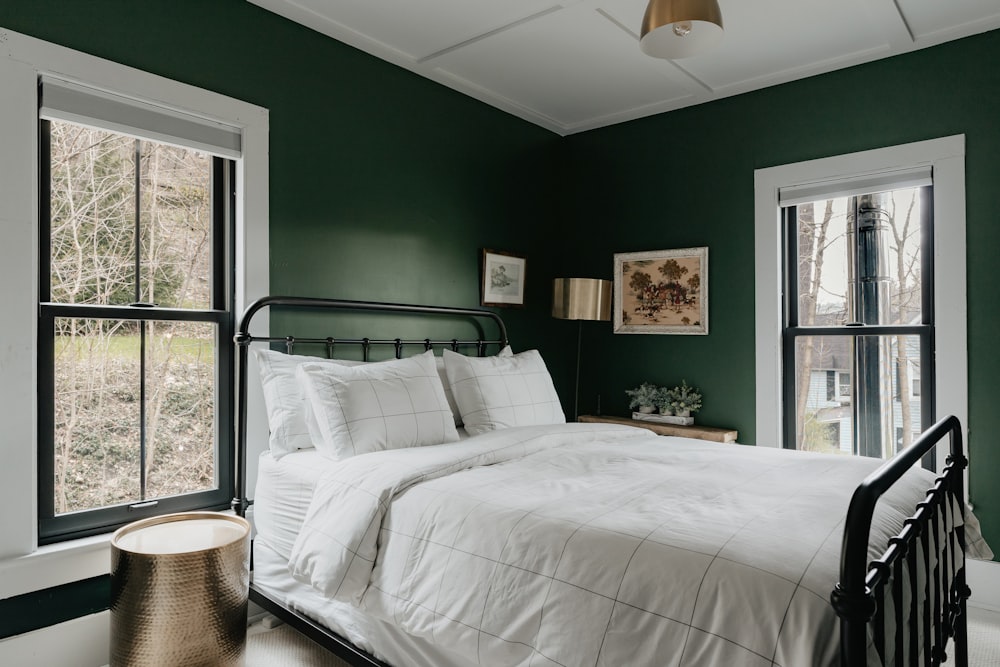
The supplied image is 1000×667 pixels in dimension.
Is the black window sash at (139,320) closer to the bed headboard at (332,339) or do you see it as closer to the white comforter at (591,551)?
the bed headboard at (332,339)

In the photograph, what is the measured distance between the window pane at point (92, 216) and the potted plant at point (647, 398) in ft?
9.25

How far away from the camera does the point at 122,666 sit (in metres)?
1.91

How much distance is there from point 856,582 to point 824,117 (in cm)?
308

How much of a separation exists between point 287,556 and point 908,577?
1940 mm

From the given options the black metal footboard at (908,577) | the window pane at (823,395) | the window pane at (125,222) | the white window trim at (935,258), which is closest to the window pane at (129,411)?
the window pane at (125,222)

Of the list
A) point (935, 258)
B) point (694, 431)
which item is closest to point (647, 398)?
point (694, 431)

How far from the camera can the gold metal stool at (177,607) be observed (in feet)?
6.16

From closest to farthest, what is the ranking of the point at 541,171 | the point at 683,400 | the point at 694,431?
the point at 694,431 → the point at 683,400 → the point at 541,171

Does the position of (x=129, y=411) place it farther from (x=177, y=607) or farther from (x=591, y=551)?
(x=591, y=551)

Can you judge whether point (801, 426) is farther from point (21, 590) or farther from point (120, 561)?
point (21, 590)

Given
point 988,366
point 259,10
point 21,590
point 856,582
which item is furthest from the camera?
point 988,366

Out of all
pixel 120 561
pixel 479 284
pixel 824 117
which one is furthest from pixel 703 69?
pixel 120 561

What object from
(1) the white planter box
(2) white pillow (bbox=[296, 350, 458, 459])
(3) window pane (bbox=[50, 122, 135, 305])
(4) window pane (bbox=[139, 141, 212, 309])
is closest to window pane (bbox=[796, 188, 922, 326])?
(1) the white planter box

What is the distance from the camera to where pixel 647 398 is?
157 inches
